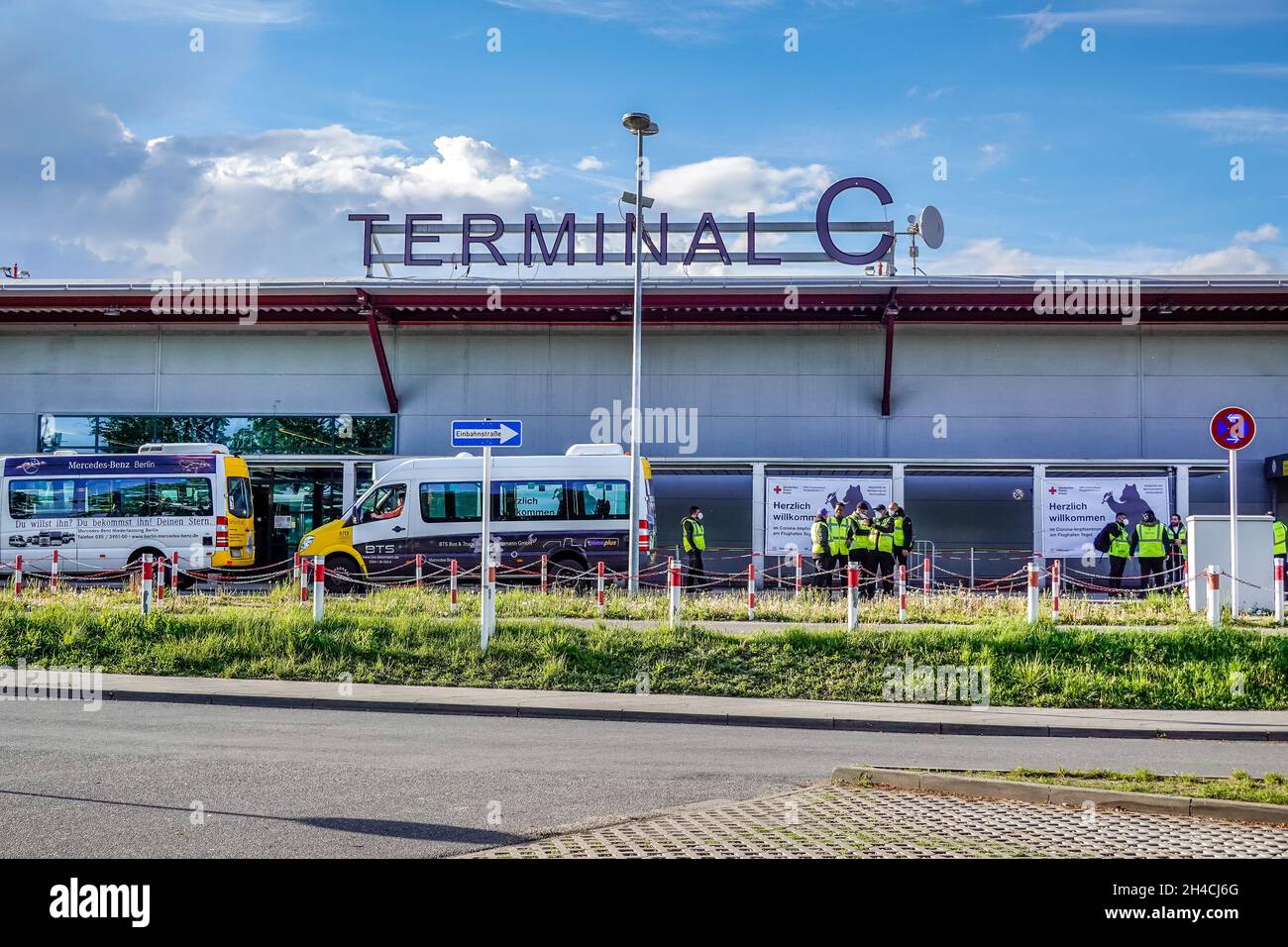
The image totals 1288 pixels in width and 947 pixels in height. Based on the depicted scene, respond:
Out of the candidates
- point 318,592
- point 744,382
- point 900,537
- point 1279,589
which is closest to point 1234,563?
point 1279,589

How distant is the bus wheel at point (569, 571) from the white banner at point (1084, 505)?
1072 cm

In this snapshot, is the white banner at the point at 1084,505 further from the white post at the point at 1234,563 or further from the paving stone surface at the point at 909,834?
the paving stone surface at the point at 909,834

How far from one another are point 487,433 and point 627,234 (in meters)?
17.4

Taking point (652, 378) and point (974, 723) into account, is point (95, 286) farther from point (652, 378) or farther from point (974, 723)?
point (974, 723)

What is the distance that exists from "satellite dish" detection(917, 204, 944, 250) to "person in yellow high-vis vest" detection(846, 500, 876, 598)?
1248cm

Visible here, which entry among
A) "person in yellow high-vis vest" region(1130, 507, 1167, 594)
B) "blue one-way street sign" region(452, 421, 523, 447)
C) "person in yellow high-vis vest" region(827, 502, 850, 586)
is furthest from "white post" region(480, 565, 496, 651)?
"person in yellow high-vis vest" region(1130, 507, 1167, 594)

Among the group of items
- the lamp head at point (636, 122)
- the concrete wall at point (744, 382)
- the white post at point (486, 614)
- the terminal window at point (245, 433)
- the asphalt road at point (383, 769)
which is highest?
the lamp head at point (636, 122)

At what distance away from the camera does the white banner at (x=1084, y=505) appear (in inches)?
1076

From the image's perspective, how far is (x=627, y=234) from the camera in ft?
101

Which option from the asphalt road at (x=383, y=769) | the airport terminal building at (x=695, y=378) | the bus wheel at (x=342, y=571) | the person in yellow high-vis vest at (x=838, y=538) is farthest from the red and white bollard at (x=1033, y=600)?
the airport terminal building at (x=695, y=378)

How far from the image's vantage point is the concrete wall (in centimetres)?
3114

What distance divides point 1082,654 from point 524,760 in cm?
743

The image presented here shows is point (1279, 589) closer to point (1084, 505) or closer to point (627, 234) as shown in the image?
point (1084, 505)
